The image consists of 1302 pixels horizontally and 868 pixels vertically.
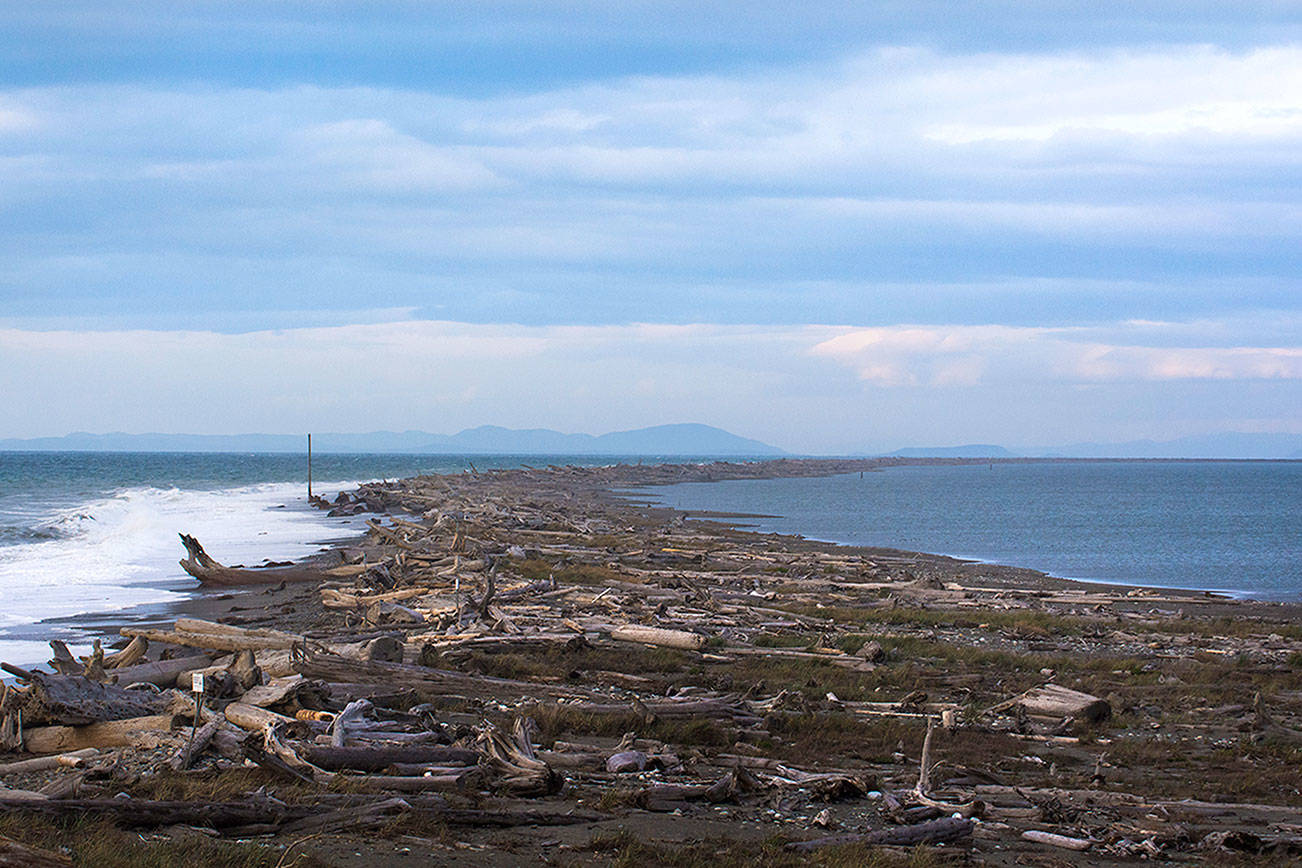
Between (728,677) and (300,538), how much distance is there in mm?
30602

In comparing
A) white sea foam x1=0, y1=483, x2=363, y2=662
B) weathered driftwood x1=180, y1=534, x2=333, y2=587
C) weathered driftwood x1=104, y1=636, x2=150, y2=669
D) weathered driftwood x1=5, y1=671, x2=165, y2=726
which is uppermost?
weathered driftwood x1=5, y1=671, x2=165, y2=726

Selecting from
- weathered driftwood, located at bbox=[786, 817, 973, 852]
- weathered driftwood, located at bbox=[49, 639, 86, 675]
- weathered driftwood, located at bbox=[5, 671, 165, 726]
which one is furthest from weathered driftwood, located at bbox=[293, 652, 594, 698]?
weathered driftwood, located at bbox=[786, 817, 973, 852]

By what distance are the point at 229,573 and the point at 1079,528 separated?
1783 inches

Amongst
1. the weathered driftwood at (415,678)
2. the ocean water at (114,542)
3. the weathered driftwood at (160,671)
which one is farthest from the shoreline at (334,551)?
the weathered driftwood at (415,678)

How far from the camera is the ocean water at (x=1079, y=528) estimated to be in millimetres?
36812

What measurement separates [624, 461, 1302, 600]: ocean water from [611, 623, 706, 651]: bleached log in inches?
823

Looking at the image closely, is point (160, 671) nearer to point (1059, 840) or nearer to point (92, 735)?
point (92, 735)

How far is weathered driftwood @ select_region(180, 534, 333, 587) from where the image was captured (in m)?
27.2

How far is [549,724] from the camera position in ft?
38.7

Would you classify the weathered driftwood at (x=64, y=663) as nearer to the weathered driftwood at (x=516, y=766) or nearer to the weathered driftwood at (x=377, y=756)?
the weathered driftwood at (x=377, y=756)

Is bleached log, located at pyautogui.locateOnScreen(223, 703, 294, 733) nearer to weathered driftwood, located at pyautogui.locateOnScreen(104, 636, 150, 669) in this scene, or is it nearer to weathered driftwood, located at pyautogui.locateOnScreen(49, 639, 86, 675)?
weathered driftwood, located at pyautogui.locateOnScreen(49, 639, 86, 675)

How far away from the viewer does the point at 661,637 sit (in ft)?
58.0

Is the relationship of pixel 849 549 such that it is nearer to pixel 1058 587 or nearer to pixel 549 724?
pixel 1058 587

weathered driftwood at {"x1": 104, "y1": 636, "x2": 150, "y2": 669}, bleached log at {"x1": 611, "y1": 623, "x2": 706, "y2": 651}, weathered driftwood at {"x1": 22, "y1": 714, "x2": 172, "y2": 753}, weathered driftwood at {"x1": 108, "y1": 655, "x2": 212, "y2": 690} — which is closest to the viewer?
weathered driftwood at {"x1": 22, "y1": 714, "x2": 172, "y2": 753}
